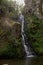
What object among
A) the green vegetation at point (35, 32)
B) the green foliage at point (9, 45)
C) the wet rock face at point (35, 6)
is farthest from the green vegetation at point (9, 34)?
the wet rock face at point (35, 6)

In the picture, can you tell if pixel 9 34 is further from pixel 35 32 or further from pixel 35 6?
pixel 35 6

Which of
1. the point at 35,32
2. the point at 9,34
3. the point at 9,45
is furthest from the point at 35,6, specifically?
the point at 9,45

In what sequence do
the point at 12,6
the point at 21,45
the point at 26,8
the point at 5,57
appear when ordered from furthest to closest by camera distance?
1. the point at 26,8
2. the point at 12,6
3. the point at 21,45
4. the point at 5,57

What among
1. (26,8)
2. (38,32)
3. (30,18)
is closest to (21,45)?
(38,32)

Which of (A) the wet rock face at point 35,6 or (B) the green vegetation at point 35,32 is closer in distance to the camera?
(B) the green vegetation at point 35,32

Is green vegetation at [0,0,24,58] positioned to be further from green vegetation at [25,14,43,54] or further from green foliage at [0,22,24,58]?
green vegetation at [25,14,43,54]

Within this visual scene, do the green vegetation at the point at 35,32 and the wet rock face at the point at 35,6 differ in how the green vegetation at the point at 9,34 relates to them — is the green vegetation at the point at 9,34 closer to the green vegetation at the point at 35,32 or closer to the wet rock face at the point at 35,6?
the green vegetation at the point at 35,32

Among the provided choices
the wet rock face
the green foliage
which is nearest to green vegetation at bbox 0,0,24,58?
the green foliage

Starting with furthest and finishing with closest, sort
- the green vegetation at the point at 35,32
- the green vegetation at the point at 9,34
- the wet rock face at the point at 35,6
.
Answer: the wet rock face at the point at 35,6 → the green vegetation at the point at 35,32 → the green vegetation at the point at 9,34

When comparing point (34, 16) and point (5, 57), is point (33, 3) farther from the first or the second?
point (5, 57)
